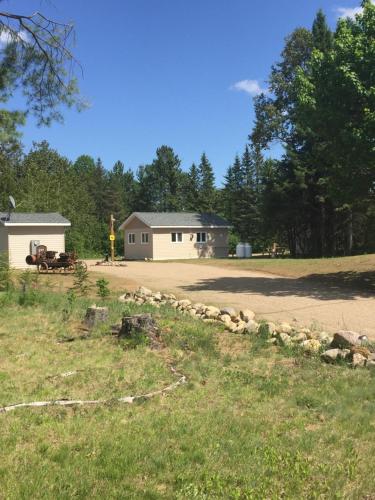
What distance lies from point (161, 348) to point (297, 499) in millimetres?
4162

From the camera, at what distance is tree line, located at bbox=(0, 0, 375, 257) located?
1473cm

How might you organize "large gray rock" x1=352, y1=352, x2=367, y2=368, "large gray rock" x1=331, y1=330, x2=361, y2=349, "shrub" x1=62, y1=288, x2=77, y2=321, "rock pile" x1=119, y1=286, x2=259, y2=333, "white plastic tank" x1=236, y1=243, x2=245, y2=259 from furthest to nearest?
"white plastic tank" x1=236, y1=243, x2=245, y2=259
"shrub" x1=62, y1=288, x2=77, y2=321
"rock pile" x1=119, y1=286, x2=259, y2=333
"large gray rock" x1=331, y1=330, x2=361, y2=349
"large gray rock" x1=352, y1=352, x2=367, y2=368

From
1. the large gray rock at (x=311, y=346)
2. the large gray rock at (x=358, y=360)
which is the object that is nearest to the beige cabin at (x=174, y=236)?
the large gray rock at (x=311, y=346)

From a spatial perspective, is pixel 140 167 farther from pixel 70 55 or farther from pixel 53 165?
pixel 70 55

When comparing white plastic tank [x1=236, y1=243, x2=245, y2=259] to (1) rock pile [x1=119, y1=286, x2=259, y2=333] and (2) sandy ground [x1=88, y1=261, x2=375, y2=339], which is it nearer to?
(2) sandy ground [x1=88, y1=261, x2=375, y2=339]

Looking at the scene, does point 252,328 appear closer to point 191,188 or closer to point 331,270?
point 331,270

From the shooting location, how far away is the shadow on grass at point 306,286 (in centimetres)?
1512

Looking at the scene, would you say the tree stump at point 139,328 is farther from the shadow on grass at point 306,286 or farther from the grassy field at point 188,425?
the shadow on grass at point 306,286

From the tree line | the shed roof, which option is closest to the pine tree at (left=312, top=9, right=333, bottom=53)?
the tree line

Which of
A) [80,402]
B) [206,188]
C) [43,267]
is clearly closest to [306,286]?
[43,267]

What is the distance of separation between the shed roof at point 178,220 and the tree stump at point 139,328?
29106 millimetres

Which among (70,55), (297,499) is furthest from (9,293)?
(297,499)

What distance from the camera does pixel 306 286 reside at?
57.0 feet

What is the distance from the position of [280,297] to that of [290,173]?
2141 cm
